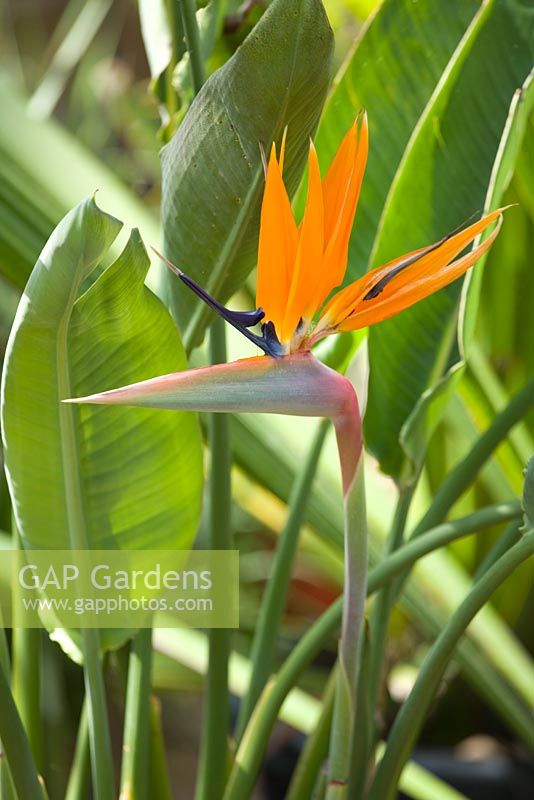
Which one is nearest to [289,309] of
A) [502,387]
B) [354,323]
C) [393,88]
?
[354,323]

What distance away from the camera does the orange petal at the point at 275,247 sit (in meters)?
0.29

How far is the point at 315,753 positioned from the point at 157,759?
0.09m

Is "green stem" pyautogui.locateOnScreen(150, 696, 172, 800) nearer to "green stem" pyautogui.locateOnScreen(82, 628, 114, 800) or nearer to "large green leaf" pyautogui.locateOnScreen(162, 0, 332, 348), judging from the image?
"green stem" pyautogui.locateOnScreen(82, 628, 114, 800)

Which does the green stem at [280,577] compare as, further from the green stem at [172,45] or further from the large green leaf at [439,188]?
the green stem at [172,45]

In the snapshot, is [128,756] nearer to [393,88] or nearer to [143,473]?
[143,473]

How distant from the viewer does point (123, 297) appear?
34 cm

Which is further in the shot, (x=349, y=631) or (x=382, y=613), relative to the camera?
(x=382, y=613)

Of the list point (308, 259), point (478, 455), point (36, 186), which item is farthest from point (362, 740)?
point (36, 186)

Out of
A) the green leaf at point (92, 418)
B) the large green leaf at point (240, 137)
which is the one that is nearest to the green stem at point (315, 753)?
the green leaf at point (92, 418)

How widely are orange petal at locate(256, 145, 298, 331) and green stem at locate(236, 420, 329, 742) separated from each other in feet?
0.66

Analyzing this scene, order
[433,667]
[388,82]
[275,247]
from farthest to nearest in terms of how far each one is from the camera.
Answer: [388,82] → [433,667] → [275,247]

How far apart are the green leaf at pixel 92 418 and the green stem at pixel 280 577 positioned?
81mm

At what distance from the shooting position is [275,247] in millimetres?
294

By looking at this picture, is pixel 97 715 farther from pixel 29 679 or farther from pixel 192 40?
pixel 192 40
